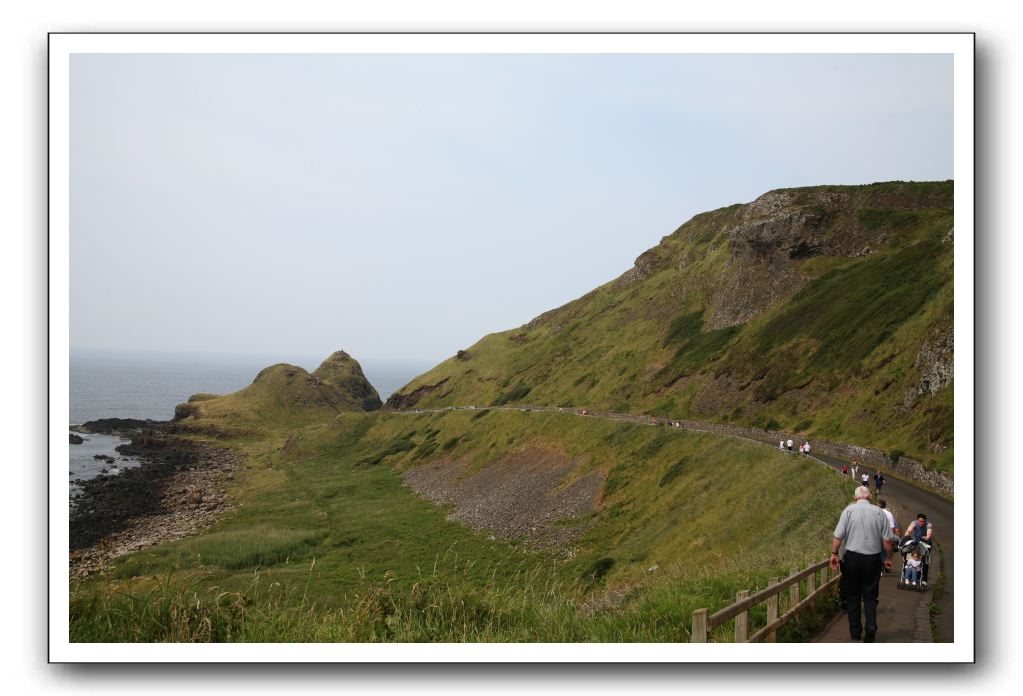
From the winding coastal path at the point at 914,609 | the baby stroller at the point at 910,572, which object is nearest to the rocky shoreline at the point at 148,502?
the winding coastal path at the point at 914,609

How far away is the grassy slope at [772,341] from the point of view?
183 ft

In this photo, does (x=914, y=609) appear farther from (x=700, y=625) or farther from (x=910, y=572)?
(x=700, y=625)

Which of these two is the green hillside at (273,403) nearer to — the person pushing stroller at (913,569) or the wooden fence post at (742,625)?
the person pushing stroller at (913,569)

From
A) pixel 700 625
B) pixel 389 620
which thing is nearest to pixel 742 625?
pixel 700 625

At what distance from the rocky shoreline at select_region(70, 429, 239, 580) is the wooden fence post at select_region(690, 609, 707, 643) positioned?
35.9 m

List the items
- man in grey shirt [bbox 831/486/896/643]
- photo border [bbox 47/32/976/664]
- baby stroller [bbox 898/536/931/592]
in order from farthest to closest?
baby stroller [bbox 898/536/931/592] → photo border [bbox 47/32/976/664] → man in grey shirt [bbox 831/486/896/643]

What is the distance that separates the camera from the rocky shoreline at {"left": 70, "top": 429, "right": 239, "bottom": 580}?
56.9 metres

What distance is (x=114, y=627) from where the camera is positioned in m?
12.4

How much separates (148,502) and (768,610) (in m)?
77.3

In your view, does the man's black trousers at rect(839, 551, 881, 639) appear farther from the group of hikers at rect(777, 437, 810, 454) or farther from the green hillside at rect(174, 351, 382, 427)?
the green hillside at rect(174, 351, 382, 427)

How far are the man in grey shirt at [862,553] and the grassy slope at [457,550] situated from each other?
7.02ft

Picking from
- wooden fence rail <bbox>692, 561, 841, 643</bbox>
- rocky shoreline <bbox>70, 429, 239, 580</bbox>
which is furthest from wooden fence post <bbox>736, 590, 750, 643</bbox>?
rocky shoreline <bbox>70, 429, 239, 580</bbox>

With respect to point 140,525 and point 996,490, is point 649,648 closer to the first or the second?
point 996,490
